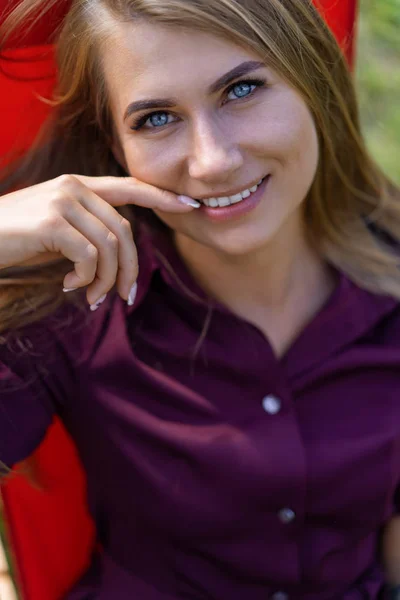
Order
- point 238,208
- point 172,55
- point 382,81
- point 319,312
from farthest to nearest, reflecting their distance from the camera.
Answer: point 382,81 → point 319,312 → point 238,208 → point 172,55

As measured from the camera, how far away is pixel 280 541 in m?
1.65

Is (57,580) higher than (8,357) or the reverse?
the reverse

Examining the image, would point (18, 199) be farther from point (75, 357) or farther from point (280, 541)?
point (280, 541)

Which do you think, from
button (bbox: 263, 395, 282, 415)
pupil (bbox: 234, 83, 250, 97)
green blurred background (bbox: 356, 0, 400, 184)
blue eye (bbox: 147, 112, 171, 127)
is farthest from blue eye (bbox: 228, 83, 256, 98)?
green blurred background (bbox: 356, 0, 400, 184)

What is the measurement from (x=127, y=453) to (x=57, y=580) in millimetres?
434

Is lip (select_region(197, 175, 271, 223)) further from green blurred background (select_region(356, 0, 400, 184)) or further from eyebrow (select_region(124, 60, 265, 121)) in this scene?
green blurred background (select_region(356, 0, 400, 184))

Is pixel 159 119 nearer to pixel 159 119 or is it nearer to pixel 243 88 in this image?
pixel 159 119

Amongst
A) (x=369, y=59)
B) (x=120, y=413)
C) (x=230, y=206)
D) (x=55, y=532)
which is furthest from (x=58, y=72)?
(x=369, y=59)

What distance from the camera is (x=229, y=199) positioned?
1.45 meters

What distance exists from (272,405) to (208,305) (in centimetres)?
22

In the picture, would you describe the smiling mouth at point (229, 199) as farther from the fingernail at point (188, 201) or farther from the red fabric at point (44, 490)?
the red fabric at point (44, 490)

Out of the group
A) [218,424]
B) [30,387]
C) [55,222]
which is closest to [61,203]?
[55,222]

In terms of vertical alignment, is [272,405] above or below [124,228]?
below

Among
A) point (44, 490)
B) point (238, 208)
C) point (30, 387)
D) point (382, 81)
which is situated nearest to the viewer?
point (238, 208)
